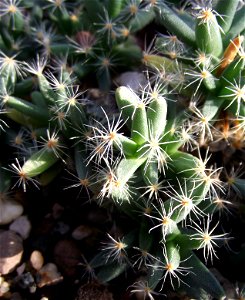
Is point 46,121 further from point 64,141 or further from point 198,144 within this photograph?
point 198,144

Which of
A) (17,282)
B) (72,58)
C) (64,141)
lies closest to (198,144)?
(64,141)

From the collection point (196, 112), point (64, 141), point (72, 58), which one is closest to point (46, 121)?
point (64, 141)

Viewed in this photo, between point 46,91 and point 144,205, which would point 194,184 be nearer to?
point 144,205

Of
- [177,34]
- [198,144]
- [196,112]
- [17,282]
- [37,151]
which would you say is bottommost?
[17,282]

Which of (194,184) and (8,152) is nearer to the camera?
(194,184)

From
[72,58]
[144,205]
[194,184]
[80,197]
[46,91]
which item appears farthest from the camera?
[72,58]

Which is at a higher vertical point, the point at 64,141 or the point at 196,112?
the point at 196,112

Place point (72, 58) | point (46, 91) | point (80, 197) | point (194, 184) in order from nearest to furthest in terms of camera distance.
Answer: point (194, 184) < point (46, 91) < point (80, 197) < point (72, 58)
